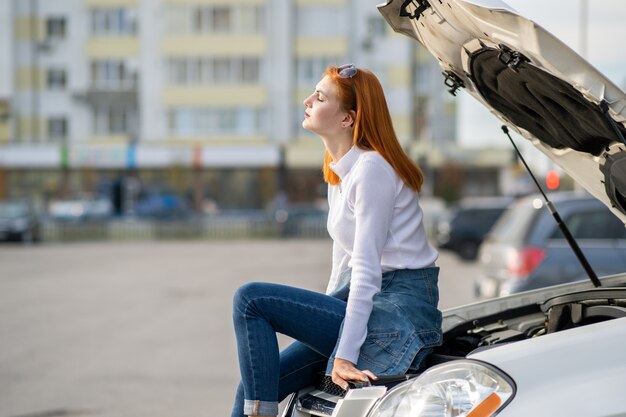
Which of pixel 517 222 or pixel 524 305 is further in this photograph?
pixel 517 222

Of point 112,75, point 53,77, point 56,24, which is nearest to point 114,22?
point 112,75

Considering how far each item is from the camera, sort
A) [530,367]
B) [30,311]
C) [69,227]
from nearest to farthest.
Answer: [530,367], [30,311], [69,227]

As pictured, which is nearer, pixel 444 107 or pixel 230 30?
pixel 230 30

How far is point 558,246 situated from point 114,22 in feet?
154

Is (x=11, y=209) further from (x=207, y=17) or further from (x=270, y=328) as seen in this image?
(x=270, y=328)

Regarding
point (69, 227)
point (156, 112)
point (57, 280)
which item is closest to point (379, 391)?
point (57, 280)

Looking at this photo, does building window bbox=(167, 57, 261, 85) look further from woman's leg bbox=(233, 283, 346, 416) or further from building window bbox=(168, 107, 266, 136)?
woman's leg bbox=(233, 283, 346, 416)

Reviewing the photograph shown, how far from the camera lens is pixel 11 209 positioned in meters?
36.1

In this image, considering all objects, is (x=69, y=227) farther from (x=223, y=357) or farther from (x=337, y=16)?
(x=223, y=357)

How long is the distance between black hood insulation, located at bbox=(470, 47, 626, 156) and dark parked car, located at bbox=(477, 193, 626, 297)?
19.7ft

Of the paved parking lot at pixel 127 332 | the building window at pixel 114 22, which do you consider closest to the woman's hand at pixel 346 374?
the paved parking lot at pixel 127 332

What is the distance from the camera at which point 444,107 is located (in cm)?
5822

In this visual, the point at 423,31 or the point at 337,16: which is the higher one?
the point at 337,16

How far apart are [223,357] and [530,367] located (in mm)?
6690
